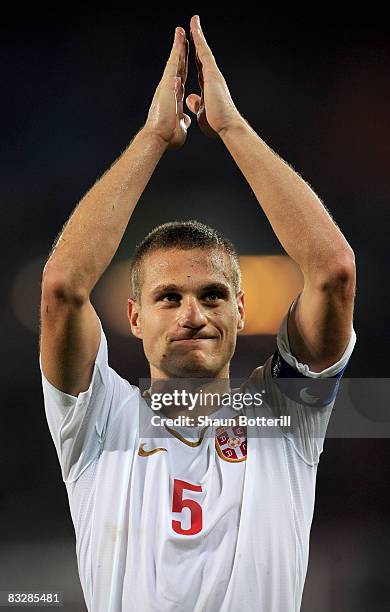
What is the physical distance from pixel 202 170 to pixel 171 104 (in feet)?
2.11

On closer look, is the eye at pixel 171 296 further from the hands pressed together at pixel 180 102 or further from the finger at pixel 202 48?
the finger at pixel 202 48

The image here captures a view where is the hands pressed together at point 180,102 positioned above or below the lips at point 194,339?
above

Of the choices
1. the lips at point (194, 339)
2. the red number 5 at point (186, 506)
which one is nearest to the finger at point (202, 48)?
the lips at point (194, 339)

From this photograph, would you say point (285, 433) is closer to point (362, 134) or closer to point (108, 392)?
point (108, 392)

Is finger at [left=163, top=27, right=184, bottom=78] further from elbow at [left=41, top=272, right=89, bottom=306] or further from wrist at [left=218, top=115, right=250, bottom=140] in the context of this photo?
elbow at [left=41, top=272, right=89, bottom=306]

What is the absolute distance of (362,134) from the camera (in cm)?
246

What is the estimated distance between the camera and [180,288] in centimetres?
184

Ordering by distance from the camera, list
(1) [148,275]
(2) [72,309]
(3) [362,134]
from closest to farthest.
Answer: (2) [72,309] < (1) [148,275] < (3) [362,134]

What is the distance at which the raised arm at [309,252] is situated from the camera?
1.59 metres

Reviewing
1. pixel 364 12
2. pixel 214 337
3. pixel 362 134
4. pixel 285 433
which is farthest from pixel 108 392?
pixel 364 12

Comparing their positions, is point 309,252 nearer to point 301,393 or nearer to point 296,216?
point 296,216

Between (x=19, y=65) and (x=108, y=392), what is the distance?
137 centimetres

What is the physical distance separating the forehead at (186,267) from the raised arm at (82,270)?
252 mm

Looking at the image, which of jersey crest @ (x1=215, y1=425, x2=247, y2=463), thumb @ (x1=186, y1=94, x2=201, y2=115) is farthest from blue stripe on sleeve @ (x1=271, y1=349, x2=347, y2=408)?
thumb @ (x1=186, y1=94, x2=201, y2=115)
